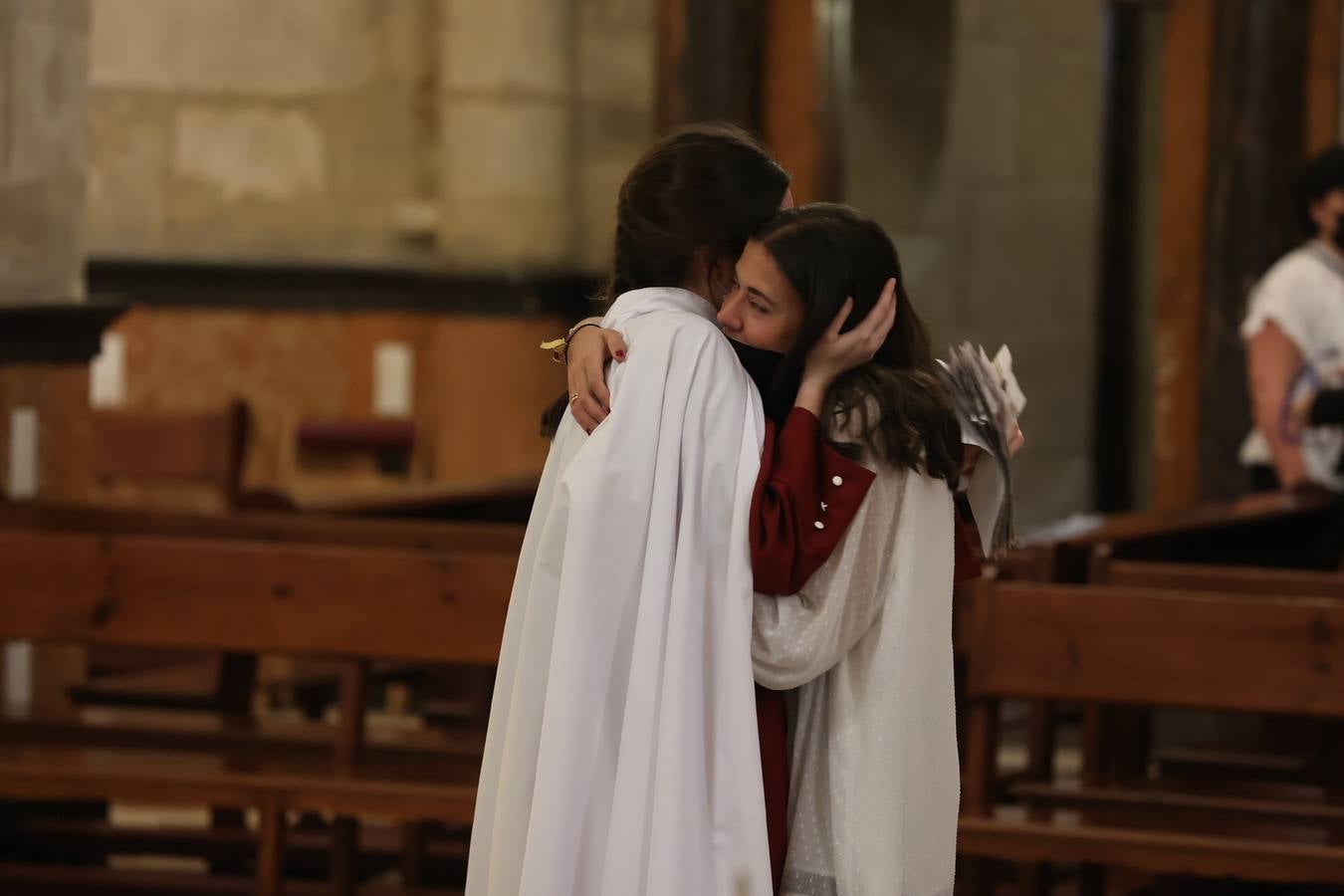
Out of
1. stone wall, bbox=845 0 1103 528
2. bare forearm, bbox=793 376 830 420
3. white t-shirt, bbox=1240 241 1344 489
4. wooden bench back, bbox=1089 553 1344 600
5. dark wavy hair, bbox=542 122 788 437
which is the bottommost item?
wooden bench back, bbox=1089 553 1344 600

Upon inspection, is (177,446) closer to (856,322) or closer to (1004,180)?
(1004,180)

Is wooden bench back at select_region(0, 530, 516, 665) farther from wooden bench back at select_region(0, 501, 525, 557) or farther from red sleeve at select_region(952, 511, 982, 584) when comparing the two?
red sleeve at select_region(952, 511, 982, 584)

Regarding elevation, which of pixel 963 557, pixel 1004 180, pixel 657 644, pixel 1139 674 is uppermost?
pixel 1004 180

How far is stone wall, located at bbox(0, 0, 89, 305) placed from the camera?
5.32 meters

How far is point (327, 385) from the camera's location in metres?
9.27

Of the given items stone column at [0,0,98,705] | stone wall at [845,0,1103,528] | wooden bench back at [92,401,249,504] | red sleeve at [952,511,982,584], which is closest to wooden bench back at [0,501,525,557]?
stone column at [0,0,98,705]

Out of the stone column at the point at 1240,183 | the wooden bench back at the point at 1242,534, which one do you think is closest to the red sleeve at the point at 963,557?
the wooden bench back at the point at 1242,534

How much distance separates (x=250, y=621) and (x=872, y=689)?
2.15m

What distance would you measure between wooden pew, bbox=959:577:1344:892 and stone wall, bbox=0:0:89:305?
2636 millimetres

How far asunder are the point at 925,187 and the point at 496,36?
76.3 inches

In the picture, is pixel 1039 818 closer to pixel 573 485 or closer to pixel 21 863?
pixel 573 485

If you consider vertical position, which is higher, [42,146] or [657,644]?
[42,146]

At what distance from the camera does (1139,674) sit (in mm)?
4152

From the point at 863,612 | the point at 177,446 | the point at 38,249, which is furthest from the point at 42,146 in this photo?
the point at 863,612
